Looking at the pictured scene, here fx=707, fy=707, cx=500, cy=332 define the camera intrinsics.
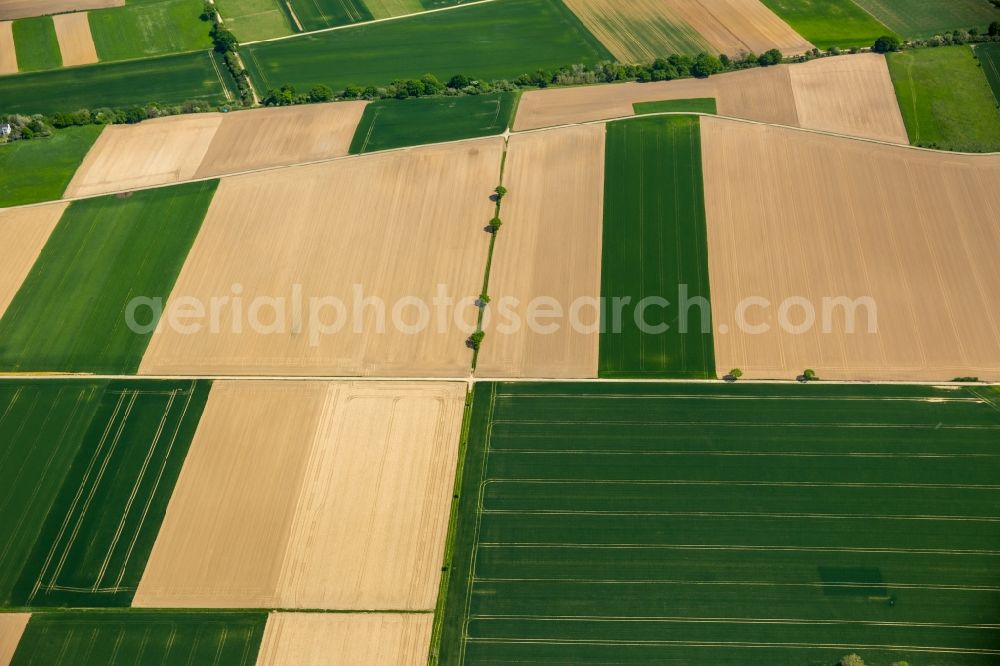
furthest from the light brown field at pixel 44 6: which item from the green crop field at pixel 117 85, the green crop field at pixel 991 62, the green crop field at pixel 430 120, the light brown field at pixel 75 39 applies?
the green crop field at pixel 991 62

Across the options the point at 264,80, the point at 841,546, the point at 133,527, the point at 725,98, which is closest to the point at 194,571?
the point at 133,527

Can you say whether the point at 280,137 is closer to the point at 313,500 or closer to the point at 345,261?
the point at 345,261

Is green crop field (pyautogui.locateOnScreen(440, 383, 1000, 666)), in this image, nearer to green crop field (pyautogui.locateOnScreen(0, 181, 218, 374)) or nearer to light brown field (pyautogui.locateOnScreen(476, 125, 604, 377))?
light brown field (pyautogui.locateOnScreen(476, 125, 604, 377))

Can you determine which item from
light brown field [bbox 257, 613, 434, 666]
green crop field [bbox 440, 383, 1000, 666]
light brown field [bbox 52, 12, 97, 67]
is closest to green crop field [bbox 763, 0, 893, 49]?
green crop field [bbox 440, 383, 1000, 666]

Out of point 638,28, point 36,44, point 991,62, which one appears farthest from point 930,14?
point 36,44

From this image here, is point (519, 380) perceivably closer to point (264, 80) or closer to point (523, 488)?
point (523, 488)

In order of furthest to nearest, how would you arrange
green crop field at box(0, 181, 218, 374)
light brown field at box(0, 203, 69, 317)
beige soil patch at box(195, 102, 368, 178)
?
beige soil patch at box(195, 102, 368, 178), light brown field at box(0, 203, 69, 317), green crop field at box(0, 181, 218, 374)

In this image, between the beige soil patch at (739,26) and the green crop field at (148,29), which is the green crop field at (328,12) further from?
the beige soil patch at (739,26)
